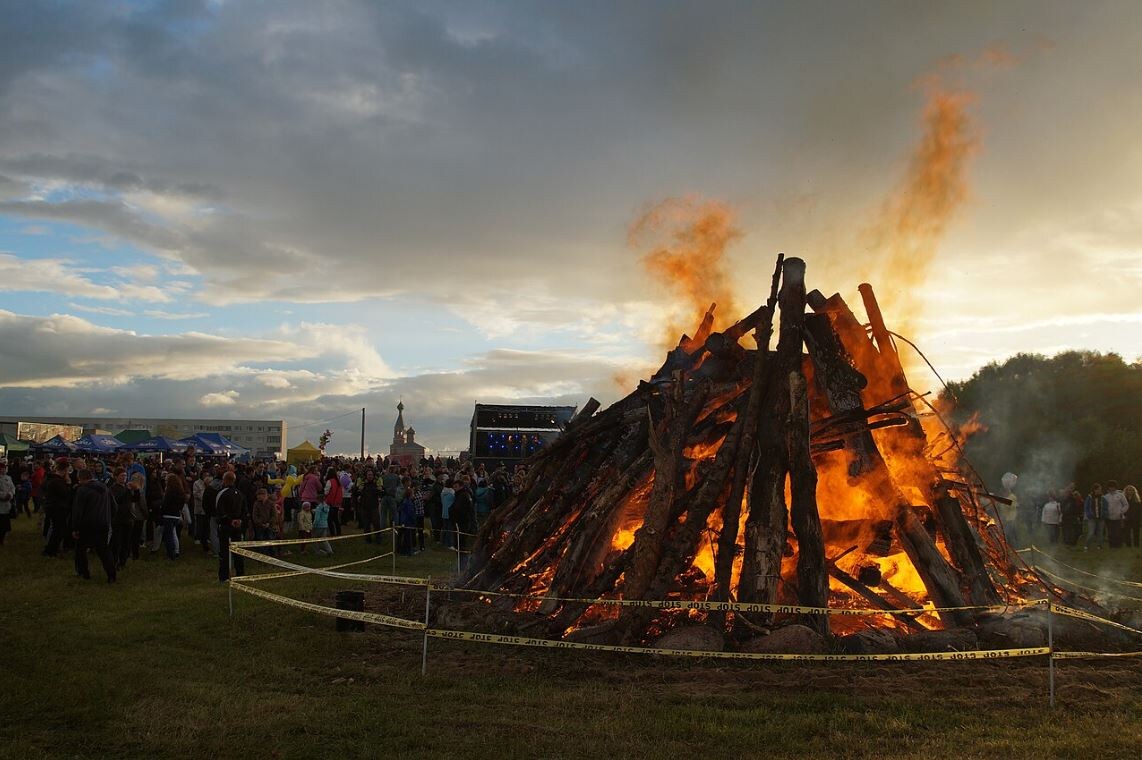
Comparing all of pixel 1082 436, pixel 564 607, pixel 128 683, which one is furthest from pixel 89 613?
pixel 1082 436

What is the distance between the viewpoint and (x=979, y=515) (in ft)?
47.0

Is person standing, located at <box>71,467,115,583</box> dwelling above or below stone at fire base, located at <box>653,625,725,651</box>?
above

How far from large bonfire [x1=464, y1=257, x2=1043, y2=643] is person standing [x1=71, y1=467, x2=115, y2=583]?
6.76m

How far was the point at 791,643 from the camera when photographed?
9898 mm

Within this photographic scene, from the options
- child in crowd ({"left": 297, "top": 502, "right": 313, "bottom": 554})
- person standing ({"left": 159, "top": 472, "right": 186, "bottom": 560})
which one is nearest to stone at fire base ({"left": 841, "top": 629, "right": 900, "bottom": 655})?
child in crowd ({"left": 297, "top": 502, "right": 313, "bottom": 554})

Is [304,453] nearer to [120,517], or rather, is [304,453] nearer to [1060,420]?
[120,517]

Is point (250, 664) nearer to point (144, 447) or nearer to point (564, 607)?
point (564, 607)

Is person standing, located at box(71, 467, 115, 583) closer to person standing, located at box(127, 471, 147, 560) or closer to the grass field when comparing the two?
person standing, located at box(127, 471, 147, 560)

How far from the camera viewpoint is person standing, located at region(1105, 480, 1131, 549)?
25.4 m

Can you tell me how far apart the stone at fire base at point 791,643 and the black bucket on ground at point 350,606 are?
5315mm

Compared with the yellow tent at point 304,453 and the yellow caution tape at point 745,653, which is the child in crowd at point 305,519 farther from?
the yellow tent at point 304,453

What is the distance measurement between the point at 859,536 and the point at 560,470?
17.1 feet

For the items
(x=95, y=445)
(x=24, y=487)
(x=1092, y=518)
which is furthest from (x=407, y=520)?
(x=95, y=445)

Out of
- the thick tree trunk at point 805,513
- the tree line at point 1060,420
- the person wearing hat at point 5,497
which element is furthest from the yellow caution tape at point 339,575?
the tree line at point 1060,420
